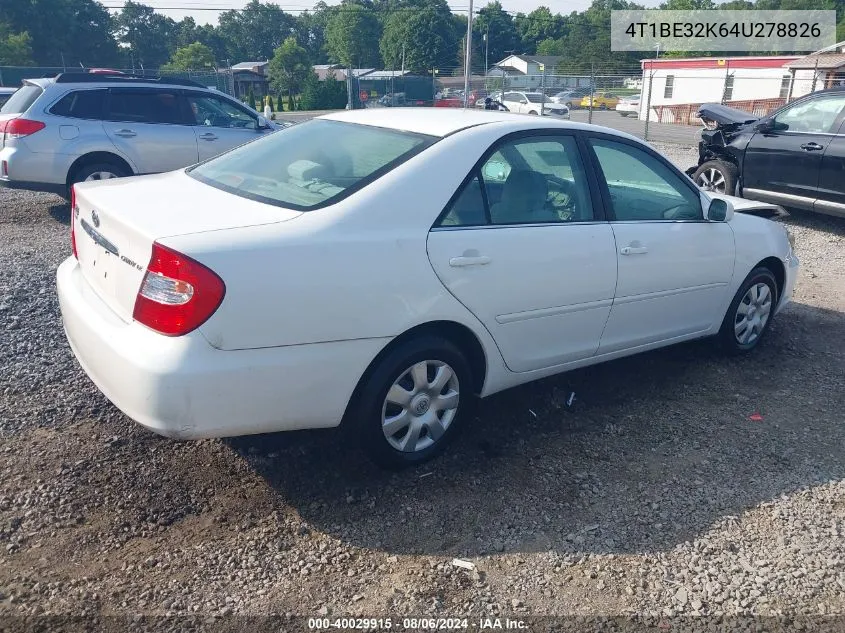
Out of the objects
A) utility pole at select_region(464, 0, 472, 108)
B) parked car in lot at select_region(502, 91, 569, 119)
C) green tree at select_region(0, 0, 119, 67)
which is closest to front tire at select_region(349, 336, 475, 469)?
utility pole at select_region(464, 0, 472, 108)

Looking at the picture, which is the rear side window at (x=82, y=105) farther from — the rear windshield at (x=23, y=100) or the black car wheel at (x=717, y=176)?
the black car wheel at (x=717, y=176)

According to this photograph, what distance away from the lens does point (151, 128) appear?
9023mm

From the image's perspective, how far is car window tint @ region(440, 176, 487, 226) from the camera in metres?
3.31

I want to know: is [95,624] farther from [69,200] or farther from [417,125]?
[69,200]

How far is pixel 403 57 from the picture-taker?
80.9 m

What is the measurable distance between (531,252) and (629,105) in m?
42.2

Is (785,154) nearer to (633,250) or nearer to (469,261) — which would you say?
(633,250)

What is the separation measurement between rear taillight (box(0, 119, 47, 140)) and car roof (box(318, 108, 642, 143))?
5694 millimetres

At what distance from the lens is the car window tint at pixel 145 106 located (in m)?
8.86

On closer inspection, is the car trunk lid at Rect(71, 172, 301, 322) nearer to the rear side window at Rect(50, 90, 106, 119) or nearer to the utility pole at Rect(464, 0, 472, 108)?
the rear side window at Rect(50, 90, 106, 119)

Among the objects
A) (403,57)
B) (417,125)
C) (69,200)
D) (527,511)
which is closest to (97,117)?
(69,200)

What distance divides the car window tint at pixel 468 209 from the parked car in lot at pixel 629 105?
1575 inches

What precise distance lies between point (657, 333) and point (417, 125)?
76.1 inches

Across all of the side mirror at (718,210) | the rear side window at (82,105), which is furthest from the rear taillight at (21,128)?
the side mirror at (718,210)
